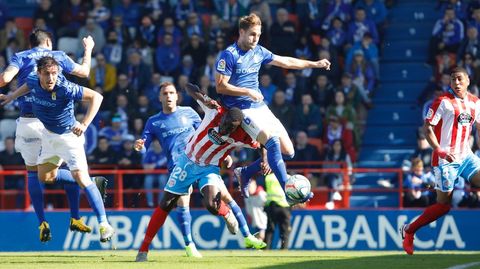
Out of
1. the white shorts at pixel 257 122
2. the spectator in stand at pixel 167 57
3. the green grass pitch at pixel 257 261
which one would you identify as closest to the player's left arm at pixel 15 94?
the green grass pitch at pixel 257 261

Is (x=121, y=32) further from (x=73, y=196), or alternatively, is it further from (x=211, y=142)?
(x=211, y=142)

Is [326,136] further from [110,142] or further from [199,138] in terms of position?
[199,138]

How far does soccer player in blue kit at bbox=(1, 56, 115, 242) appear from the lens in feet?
54.7

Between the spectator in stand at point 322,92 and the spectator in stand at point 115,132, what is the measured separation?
3.76 m

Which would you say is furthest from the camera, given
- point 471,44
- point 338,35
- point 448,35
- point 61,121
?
point 338,35

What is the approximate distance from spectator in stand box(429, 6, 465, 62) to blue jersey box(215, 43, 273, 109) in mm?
9663

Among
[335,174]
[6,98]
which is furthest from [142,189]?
[6,98]

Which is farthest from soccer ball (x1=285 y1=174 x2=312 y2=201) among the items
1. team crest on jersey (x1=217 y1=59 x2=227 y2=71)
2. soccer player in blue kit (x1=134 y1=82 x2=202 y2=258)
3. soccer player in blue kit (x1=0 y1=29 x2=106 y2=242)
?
soccer player in blue kit (x1=0 y1=29 x2=106 y2=242)

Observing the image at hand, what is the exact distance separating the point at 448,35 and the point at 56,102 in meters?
11.3

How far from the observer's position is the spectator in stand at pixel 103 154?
25.2 metres

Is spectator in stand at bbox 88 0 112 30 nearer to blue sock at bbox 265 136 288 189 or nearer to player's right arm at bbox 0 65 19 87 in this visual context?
player's right arm at bbox 0 65 19 87

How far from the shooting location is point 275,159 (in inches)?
658

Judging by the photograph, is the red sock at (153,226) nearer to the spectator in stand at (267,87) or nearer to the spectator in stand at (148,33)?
the spectator in stand at (267,87)

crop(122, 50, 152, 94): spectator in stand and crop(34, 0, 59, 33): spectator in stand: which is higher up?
crop(34, 0, 59, 33): spectator in stand
